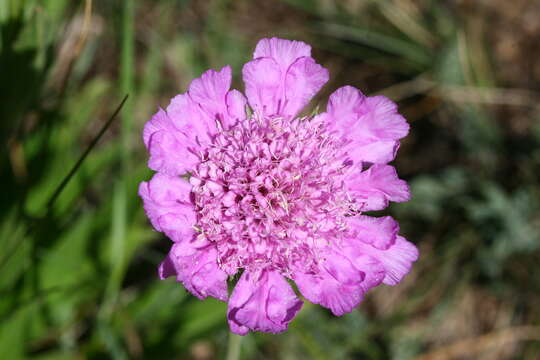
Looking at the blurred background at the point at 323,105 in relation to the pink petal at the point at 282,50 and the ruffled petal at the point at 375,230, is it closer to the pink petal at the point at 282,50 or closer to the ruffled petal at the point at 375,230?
the pink petal at the point at 282,50

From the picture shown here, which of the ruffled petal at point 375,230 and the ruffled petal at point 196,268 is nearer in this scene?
the ruffled petal at point 196,268

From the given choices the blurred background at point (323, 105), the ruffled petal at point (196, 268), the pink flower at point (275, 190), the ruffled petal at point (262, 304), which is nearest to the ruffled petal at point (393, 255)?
the pink flower at point (275, 190)

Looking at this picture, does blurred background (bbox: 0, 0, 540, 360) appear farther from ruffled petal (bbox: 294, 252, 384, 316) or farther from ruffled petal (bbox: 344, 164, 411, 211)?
ruffled petal (bbox: 344, 164, 411, 211)

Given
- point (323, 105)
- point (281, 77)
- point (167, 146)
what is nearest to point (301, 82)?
point (281, 77)

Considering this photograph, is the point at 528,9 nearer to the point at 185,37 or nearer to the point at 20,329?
the point at 185,37

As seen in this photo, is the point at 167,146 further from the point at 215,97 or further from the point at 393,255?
the point at 393,255

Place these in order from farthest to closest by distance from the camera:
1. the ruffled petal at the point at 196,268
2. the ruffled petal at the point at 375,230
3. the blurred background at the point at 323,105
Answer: the blurred background at the point at 323,105 → the ruffled petal at the point at 375,230 → the ruffled petal at the point at 196,268
